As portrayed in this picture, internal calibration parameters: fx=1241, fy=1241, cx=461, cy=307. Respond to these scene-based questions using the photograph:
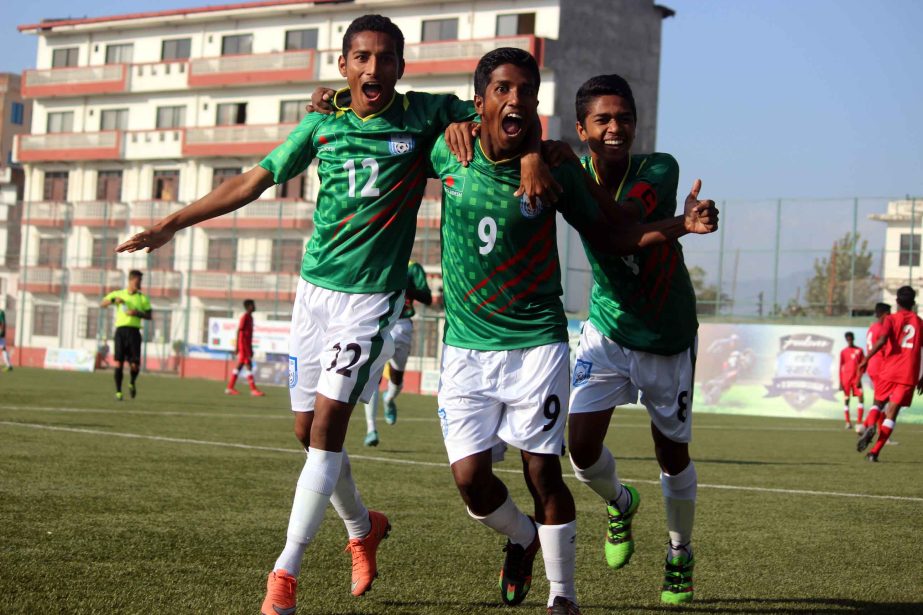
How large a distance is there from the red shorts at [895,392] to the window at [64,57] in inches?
2189

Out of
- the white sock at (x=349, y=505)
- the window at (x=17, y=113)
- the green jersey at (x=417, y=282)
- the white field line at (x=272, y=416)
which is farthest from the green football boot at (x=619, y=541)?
the window at (x=17, y=113)

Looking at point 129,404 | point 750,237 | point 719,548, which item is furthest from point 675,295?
point 750,237

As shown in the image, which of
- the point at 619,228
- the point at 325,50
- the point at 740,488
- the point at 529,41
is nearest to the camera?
the point at 619,228

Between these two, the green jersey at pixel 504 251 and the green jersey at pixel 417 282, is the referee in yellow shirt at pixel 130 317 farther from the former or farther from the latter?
the green jersey at pixel 504 251

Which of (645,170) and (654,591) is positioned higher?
(645,170)

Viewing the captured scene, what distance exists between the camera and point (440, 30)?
54.4 m

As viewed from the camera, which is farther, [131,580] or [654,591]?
[654,591]

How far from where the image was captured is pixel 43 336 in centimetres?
5984

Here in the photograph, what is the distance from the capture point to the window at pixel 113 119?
6159cm

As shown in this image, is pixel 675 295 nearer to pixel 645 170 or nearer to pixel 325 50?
pixel 645 170

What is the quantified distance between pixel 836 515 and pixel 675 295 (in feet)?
12.3

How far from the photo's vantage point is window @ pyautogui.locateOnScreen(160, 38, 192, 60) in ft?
198

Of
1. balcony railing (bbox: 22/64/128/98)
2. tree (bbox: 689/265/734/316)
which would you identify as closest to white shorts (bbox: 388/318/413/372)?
tree (bbox: 689/265/734/316)

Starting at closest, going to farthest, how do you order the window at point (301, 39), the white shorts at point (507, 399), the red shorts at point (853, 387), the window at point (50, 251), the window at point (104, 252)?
the white shorts at point (507, 399) < the red shorts at point (853, 387) < the window at point (104, 252) < the window at point (301, 39) < the window at point (50, 251)
